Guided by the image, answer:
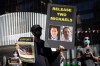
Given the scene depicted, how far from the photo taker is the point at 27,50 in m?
5.94

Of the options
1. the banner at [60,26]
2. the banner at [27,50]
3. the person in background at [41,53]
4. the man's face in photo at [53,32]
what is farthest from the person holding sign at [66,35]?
the banner at [27,50]

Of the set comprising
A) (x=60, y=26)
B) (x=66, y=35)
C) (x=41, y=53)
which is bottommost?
(x=41, y=53)

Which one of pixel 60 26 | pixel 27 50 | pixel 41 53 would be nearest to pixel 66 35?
pixel 60 26

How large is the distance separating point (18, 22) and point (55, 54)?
9364 mm

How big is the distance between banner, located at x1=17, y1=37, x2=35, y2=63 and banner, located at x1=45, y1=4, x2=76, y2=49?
0.23 meters

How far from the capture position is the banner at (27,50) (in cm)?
588

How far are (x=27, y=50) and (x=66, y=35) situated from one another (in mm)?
609

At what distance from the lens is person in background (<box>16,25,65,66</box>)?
5902mm

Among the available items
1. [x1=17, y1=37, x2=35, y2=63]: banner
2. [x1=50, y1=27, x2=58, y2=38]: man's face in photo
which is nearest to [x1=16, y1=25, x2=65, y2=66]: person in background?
[x1=17, y1=37, x2=35, y2=63]: banner

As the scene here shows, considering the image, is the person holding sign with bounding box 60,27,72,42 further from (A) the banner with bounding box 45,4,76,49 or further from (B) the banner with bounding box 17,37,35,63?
(B) the banner with bounding box 17,37,35,63

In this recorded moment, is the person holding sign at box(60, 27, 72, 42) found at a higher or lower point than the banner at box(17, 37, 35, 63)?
higher

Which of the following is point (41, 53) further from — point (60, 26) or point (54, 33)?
point (60, 26)

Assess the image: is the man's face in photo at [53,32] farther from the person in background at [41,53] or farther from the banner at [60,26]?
the person in background at [41,53]

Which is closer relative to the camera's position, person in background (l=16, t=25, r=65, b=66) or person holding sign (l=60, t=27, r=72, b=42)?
person in background (l=16, t=25, r=65, b=66)
